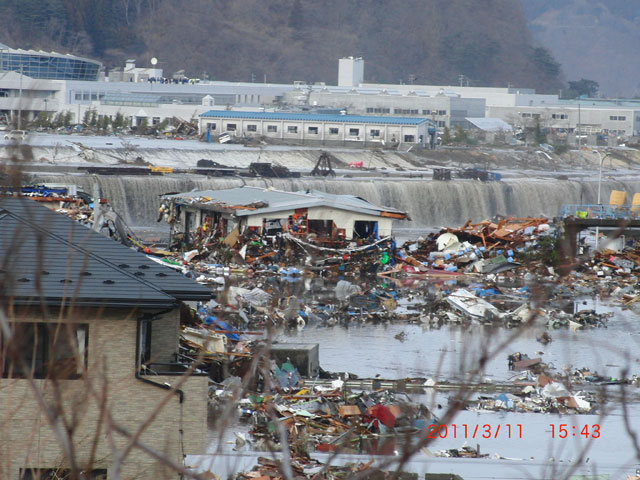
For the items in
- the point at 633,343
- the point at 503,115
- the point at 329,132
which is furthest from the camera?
the point at 503,115

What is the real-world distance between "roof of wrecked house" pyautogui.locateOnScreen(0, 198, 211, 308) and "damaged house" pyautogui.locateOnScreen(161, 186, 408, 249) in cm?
2180

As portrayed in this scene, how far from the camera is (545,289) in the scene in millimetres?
3236

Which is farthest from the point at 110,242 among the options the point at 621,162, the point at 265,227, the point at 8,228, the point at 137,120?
the point at 621,162

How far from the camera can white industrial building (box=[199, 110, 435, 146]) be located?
76.0m

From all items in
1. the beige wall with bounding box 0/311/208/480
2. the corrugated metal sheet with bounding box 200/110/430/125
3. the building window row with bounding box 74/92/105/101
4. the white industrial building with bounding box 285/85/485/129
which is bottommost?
the beige wall with bounding box 0/311/208/480

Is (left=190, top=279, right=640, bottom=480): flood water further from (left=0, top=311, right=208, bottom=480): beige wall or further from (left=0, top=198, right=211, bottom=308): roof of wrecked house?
(left=0, top=198, right=211, bottom=308): roof of wrecked house

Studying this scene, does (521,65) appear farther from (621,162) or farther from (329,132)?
(329,132)

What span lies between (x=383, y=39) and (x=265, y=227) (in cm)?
15147

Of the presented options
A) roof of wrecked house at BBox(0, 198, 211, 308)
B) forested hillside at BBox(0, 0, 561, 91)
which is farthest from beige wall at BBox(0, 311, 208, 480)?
forested hillside at BBox(0, 0, 561, 91)

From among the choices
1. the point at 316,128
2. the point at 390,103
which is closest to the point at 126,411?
the point at 316,128

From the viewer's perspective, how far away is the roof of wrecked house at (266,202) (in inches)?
1291

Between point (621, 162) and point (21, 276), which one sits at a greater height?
point (621, 162)
